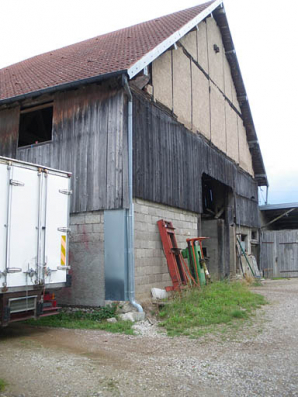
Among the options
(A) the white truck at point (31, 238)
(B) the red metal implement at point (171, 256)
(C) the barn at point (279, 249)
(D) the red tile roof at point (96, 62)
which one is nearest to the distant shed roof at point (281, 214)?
(C) the barn at point (279, 249)

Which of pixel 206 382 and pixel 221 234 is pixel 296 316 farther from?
pixel 221 234

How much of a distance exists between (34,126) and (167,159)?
5.67 meters

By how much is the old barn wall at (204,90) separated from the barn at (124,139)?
0.07m

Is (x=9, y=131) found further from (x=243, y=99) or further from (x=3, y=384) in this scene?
(x=243, y=99)

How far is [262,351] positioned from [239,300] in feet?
12.5

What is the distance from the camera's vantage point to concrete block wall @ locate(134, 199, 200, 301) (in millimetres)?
9906

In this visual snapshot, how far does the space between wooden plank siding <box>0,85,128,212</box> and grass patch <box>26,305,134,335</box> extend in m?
2.49

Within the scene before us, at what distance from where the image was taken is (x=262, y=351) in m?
6.12

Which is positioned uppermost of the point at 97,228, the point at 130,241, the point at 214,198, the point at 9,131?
the point at 9,131

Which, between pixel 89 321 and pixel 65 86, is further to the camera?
pixel 65 86

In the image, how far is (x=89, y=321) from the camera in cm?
864

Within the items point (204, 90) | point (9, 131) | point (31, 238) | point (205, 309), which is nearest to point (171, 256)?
point (205, 309)

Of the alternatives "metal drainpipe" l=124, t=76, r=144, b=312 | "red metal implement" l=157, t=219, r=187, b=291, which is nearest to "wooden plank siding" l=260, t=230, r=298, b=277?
"red metal implement" l=157, t=219, r=187, b=291

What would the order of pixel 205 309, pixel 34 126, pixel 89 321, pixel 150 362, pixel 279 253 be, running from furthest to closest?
pixel 279 253 < pixel 34 126 < pixel 205 309 < pixel 89 321 < pixel 150 362
